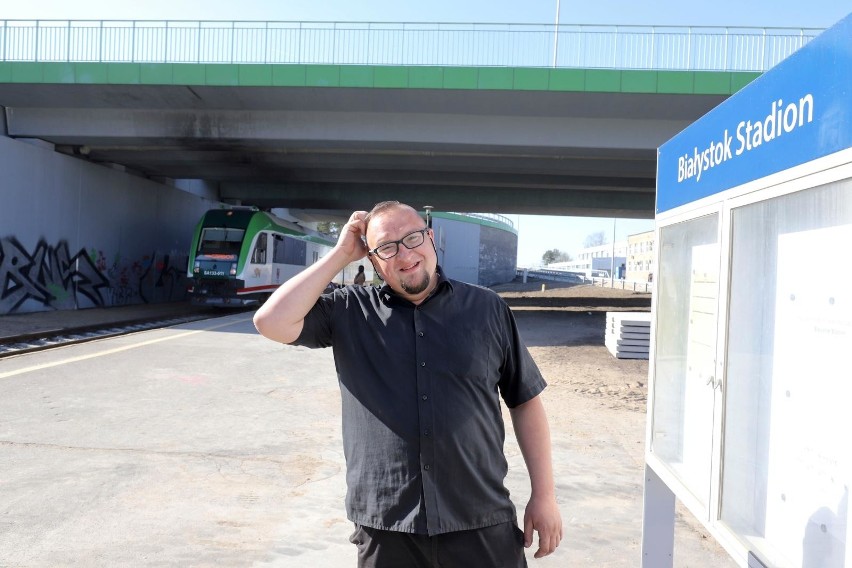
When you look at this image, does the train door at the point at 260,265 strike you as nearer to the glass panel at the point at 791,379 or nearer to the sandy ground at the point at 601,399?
the sandy ground at the point at 601,399

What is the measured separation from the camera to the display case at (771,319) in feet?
7.89

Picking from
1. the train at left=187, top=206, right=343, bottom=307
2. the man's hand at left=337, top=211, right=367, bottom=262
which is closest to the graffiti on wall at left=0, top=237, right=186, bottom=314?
the train at left=187, top=206, right=343, bottom=307

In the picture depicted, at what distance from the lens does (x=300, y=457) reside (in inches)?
257

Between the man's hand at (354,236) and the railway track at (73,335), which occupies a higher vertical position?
the man's hand at (354,236)

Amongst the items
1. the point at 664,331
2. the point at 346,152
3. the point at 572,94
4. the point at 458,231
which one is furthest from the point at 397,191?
the point at 458,231

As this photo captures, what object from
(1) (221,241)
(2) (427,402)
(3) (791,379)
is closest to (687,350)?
(3) (791,379)

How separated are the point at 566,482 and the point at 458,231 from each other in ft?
196

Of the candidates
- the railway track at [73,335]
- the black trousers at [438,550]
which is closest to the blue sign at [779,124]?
the black trousers at [438,550]

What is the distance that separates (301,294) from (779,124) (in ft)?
6.28

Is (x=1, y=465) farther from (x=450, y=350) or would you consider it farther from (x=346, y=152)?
(x=346, y=152)

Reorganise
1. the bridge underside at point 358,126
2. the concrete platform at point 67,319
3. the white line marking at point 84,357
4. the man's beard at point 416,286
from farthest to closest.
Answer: the bridge underside at point 358,126 → the concrete platform at point 67,319 → the white line marking at point 84,357 → the man's beard at point 416,286

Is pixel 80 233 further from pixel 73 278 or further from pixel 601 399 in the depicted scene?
pixel 601 399

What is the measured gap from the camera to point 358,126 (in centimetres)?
1998

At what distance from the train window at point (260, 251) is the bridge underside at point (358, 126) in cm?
272
